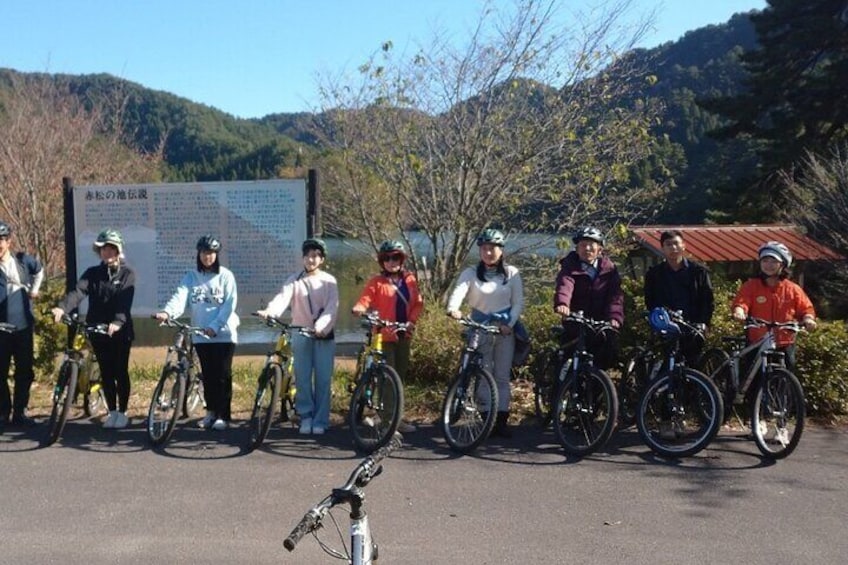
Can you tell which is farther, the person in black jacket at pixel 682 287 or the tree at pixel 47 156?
the tree at pixel 47 156

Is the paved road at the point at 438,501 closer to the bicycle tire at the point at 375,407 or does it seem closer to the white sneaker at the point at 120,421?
the bicycle tire at the point at 375,407

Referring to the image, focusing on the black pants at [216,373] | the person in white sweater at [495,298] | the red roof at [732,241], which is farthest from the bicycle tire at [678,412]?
the red roof at [732,241]

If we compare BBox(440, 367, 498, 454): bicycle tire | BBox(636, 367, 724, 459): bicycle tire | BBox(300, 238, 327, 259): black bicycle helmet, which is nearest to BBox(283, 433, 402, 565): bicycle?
BBox(440, 367, 498, 454): bicycle tire

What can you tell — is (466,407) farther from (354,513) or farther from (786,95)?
(786,95)

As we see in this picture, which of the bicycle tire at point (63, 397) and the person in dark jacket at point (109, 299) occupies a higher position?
the person in dark jacket at point (109, 299)

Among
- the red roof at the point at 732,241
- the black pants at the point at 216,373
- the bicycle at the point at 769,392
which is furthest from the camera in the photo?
the red roof at the point at 732,241

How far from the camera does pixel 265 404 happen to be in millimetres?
6062

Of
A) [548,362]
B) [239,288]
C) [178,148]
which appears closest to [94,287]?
[239,288]

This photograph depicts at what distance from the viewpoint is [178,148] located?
20141 mm

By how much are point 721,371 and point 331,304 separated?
332 centimetres

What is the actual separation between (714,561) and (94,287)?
207 inches

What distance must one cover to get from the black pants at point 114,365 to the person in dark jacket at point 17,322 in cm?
70

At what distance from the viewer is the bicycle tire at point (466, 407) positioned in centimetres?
585

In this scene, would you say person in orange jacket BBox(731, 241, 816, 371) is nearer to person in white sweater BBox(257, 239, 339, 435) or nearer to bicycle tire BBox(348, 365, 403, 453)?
bicycle tire BBox(348, 365, 403, 453)
